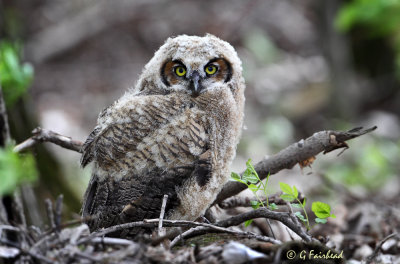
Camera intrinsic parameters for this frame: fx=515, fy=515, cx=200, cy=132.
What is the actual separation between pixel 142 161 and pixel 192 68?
854mm

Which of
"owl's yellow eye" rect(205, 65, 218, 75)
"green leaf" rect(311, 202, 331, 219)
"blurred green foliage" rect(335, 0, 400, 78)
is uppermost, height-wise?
"blurred green foliage" rect(335, 0, 400, 78)

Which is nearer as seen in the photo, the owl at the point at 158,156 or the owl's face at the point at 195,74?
the owl at the point at 158,156

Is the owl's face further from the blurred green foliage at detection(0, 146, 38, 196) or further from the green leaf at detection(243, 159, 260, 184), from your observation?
the blurred green foliage at detection(0, 146, 38, 196)

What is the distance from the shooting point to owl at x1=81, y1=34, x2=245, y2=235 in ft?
9.57

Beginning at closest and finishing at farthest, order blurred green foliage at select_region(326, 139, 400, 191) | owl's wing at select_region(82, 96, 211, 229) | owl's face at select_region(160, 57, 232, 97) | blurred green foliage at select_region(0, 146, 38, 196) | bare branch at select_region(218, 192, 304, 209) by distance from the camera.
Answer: owl's wing at select_region(82, 96, 211, 229), blurred green foliage at select_region(0, 146, 38, 196), bare branch at select_region(218, 192, 304, 209), owl's face at select_region(160, 57, 232, 97), blurred green foliage at select_region(326, 139, 400, 191)

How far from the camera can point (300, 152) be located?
10.2ft

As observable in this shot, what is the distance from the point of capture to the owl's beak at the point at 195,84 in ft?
10.9

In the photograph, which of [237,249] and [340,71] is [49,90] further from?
[237,249]

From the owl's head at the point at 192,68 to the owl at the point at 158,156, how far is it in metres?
0.18

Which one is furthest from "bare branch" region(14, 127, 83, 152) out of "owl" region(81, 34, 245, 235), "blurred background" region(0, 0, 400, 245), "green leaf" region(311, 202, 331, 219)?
"blurred background" region(0, 0, 400, 245)

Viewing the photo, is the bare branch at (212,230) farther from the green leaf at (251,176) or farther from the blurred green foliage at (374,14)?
the blurred green foliage at (374,14)

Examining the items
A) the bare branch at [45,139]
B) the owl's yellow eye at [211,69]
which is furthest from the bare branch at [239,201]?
A: the bare branch at [45,139]

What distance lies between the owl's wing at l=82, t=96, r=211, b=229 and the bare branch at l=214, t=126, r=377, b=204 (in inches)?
15.2

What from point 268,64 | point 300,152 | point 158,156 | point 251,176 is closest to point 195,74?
point 158,156
